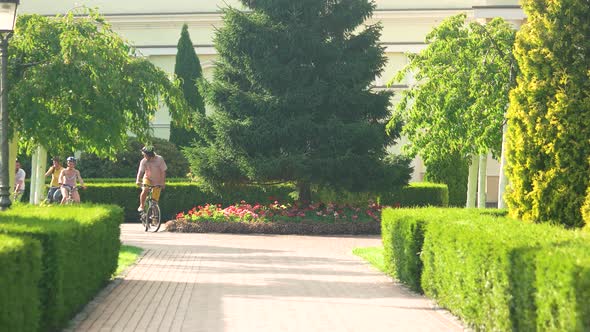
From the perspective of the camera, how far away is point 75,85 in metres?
17.5

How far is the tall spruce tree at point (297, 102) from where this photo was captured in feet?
A: 83.0

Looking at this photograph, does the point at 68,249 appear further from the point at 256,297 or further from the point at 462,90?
the point at 462,90

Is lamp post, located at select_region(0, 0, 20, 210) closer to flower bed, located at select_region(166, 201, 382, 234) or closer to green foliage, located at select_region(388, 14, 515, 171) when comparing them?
green foliage, located at select_region(388, 14, 515, 171)

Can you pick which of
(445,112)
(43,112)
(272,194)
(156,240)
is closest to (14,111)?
(43,112)

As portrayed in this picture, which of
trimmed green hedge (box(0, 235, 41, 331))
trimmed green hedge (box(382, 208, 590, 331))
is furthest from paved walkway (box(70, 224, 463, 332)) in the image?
trimmed green hedge (box(0, 235, 41, 331))

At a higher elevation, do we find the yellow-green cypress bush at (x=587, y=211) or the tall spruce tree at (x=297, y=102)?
the tall spruce tree at (x=297, y=102)

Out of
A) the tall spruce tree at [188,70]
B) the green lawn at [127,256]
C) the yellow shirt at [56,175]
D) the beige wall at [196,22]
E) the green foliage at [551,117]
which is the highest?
the beige wall at [196,22]

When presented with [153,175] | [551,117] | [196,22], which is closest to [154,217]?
[153,175]

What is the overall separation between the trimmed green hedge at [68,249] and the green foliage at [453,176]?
2360 centimetres

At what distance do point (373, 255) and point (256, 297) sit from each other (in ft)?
19.6

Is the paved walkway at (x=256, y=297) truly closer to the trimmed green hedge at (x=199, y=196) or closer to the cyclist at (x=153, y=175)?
the cyclist at (x=153, y=175)

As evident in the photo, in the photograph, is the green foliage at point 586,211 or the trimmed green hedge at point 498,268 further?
the green foliage at point 586,211

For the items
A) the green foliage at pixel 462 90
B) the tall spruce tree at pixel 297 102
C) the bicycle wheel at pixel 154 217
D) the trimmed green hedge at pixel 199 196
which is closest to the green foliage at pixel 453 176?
the trimmed green hedge at pixel 199 196

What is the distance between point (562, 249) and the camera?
7.26 meters
